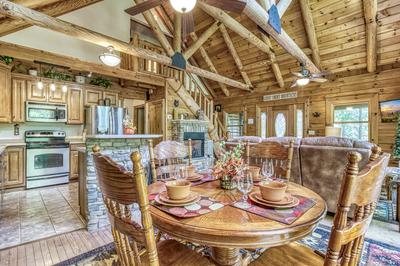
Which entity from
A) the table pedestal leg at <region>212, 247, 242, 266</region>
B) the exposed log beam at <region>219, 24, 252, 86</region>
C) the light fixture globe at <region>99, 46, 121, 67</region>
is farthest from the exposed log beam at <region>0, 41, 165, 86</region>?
the table pedestal leg at <region>212, 247, 242, 266</region>

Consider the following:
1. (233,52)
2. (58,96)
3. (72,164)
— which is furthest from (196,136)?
(58,96)

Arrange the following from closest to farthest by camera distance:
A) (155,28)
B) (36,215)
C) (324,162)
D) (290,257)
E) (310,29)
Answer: (290,257) < (324,162) < (36,215) < (310,29) < (155,28)

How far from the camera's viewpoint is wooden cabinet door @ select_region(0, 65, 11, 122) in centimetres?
409

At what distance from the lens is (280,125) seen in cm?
726

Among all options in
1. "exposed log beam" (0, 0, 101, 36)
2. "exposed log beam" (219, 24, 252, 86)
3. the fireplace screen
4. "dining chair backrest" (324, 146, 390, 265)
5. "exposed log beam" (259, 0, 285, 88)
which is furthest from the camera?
"exposed log beam" (219, 24, 252, 86)

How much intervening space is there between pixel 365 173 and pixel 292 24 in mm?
6133

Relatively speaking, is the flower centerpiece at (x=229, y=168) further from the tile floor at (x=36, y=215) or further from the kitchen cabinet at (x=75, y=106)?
the kitchen cabinet at (x=75, y=106)

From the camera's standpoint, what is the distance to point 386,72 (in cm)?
529

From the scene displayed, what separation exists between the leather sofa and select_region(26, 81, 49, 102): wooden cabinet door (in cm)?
543

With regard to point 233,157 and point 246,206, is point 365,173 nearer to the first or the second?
point 246,206

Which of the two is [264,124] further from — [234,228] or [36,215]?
[234,228]

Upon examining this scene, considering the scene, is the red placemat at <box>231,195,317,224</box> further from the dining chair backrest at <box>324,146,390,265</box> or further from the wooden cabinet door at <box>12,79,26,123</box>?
the wooden cabinet door at <box>12,79,26,123</box>

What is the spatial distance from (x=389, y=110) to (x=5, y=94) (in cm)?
880

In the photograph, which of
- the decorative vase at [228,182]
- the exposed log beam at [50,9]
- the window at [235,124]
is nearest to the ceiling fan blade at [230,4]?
the decorative vase at [228,182]
